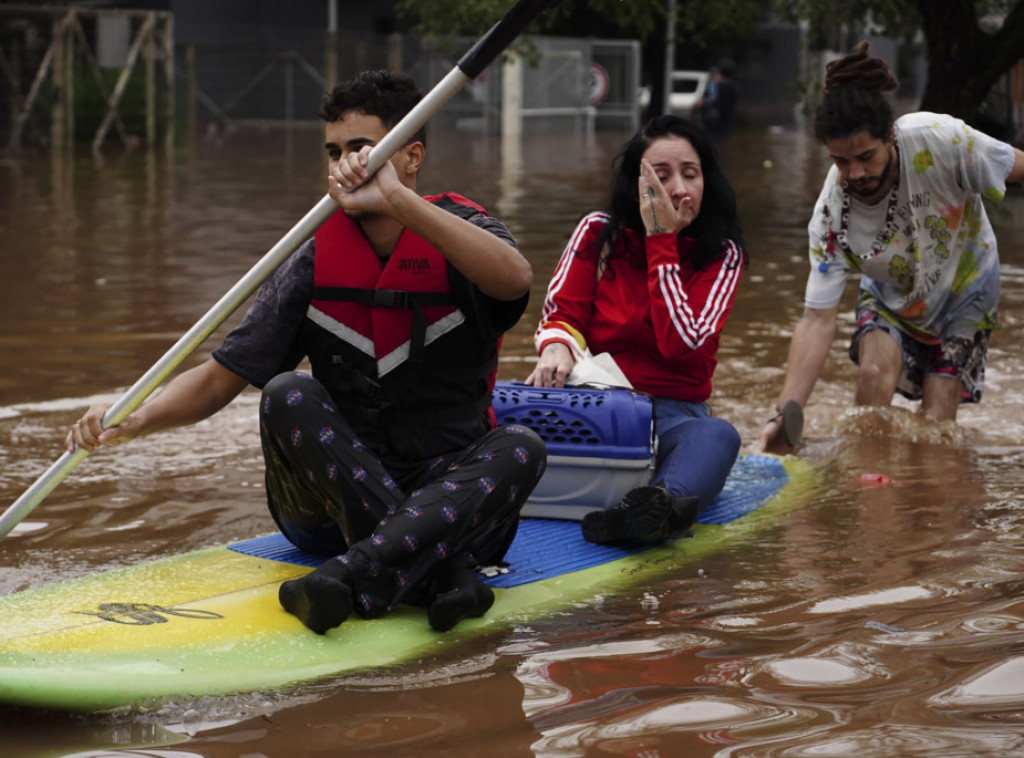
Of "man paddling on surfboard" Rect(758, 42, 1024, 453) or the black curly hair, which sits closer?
the black curly hair

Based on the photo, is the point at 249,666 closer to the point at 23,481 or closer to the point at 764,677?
the point at 764,677

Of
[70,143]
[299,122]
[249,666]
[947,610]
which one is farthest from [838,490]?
[299,122]

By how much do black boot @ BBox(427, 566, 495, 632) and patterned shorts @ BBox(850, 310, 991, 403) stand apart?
8.97ft

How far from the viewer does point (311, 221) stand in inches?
142

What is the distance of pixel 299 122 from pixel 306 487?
31535mm

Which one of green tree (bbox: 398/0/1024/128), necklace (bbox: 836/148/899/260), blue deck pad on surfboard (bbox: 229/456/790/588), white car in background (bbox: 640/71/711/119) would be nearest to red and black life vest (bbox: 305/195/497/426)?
blue deck pad on surfboard (bbox: 229/456/790/588)

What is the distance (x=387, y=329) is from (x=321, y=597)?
699mm

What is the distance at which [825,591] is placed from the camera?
410 centimetres

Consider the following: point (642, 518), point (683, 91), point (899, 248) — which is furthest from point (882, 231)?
point (683, 91)

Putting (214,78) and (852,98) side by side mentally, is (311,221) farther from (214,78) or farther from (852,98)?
(214,78)

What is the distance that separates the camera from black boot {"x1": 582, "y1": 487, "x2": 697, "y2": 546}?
4.26 metres

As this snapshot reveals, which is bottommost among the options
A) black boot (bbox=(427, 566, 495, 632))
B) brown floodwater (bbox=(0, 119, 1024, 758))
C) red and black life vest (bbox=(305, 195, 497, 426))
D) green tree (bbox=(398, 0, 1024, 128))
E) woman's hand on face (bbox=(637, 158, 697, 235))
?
brown floodwater (bbox=(0, 119, 1024, 758))

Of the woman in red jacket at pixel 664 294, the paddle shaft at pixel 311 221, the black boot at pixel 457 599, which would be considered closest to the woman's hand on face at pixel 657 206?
the woman in red jacket at pixel 664 294

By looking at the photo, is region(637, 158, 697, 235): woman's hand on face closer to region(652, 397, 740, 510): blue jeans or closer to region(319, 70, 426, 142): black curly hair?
region(652, 397, 740, 510): blue jeans
